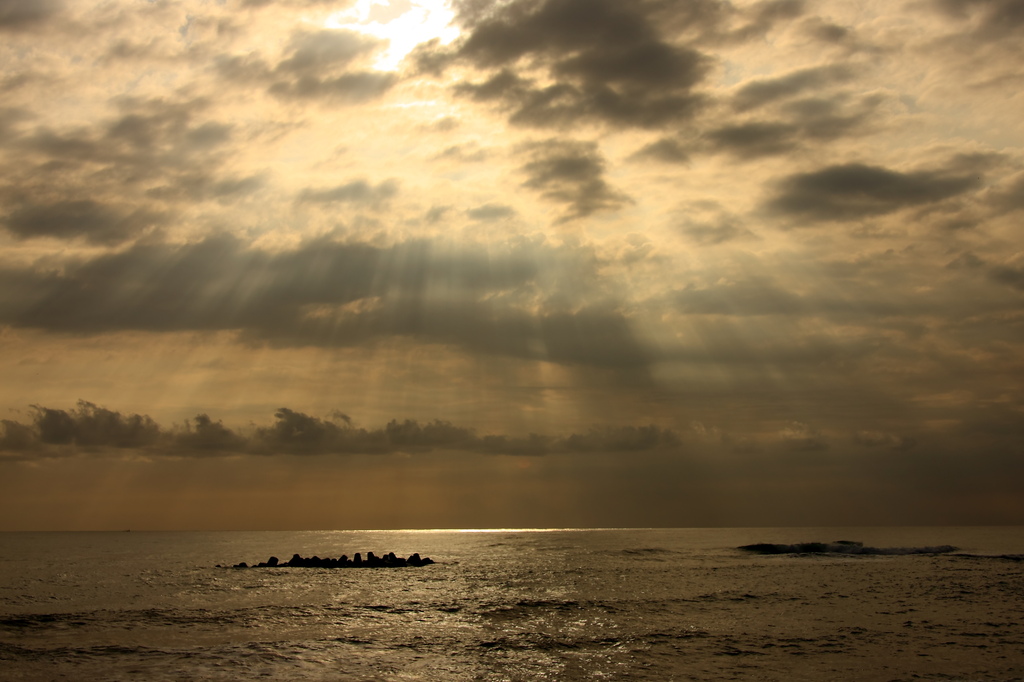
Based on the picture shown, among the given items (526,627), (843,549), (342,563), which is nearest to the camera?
(526,627)

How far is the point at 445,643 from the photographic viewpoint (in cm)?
3819

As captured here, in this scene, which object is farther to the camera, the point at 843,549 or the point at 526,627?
the point at 843,549

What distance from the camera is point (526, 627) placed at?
4325 centimetres

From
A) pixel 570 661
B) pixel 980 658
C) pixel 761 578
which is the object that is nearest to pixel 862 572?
pixel 761 578

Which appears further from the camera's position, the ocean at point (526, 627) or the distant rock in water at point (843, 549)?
the distant rock in water at point (843, 549)

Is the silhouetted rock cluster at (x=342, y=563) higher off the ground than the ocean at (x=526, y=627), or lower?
lower

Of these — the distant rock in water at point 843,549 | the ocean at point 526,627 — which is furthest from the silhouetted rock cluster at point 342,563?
the distant rock in water at point 843,549

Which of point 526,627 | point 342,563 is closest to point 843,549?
point 342,563

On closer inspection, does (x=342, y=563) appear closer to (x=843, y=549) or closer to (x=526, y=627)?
(x=526, y=627)

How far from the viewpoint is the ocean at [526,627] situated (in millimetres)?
31750

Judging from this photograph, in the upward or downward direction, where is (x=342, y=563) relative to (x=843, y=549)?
downward

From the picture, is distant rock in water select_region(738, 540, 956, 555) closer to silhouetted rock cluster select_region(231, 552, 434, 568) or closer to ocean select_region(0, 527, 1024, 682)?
ocean select_region(0, 527, 1024, 682)

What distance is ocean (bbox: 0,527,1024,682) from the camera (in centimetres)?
3175

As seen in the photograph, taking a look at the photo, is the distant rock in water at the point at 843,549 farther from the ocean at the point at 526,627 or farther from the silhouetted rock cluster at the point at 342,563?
the silhouetted rock cluster at the point at 342,563
